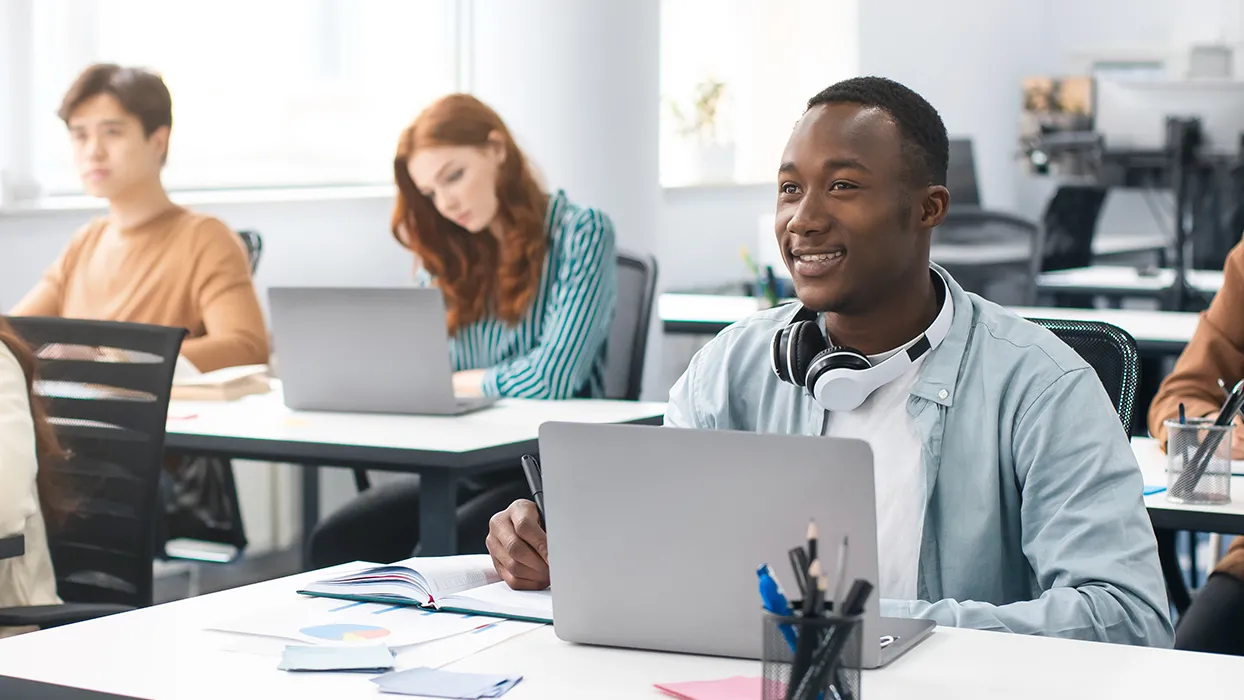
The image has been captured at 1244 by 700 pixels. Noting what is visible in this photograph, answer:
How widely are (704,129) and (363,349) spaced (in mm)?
4302

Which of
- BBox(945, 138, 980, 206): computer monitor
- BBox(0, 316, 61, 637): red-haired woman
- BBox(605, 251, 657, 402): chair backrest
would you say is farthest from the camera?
BBox(945, 138, 980, 206): computer monitor

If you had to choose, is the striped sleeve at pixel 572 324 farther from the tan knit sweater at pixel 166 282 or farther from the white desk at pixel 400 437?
the tan knit sweater at pixel 166 282

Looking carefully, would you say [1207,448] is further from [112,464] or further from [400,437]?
[112,464]

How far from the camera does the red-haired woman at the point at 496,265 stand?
3164 mm

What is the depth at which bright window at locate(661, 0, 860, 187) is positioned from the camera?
6.90 meters

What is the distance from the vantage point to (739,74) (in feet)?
23.9

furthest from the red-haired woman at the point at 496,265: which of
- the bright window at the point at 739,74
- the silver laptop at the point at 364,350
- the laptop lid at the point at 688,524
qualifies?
the bright window at the point at 739,74

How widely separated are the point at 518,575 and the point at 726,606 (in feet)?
1.08

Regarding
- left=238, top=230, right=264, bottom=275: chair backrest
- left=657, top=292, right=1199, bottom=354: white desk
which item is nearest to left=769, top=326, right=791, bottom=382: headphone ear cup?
left=657, top=292, right=1199, bottom=354: white desk

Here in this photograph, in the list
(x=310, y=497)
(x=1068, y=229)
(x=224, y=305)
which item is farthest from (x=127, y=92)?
(x=1068, y=229)

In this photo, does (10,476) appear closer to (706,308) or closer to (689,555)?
(689,555)

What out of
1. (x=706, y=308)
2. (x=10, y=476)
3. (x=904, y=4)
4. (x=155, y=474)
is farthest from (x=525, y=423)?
(x=904, y=4)

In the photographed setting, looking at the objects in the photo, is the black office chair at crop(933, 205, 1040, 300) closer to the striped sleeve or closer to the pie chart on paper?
the striped sleeve

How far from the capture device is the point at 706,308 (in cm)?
459
